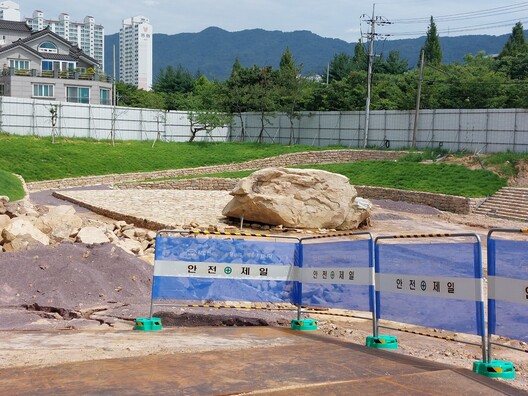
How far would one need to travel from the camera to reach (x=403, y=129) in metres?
47.8

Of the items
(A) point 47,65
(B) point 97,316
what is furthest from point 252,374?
(A) point 47,65

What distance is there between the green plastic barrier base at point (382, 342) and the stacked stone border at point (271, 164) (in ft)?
79.6

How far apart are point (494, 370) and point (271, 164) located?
128ft

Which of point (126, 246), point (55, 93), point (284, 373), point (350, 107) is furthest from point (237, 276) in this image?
point (55, 93)

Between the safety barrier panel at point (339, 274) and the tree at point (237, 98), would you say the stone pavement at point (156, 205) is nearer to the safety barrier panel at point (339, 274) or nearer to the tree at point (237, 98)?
the safety barrier panel at point (339, 274)

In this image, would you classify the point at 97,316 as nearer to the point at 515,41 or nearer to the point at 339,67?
the point at 339,67

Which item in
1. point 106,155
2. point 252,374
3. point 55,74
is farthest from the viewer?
point 55,74

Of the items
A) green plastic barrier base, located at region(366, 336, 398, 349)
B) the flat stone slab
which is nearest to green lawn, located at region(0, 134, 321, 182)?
green plastic barrier base, located at region(366, 336, 398, 349)

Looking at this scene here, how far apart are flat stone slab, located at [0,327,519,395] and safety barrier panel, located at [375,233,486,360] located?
508 millimetres

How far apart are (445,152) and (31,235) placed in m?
32.1

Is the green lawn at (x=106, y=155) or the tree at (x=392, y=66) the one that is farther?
the tree at (x=392, y=66)

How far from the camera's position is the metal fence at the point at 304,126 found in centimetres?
4194

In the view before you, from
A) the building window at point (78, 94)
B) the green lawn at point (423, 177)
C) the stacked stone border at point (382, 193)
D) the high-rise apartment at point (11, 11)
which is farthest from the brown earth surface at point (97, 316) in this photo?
the high-rise apartment at point (11, 11)

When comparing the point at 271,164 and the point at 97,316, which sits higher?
the point at 271,164
